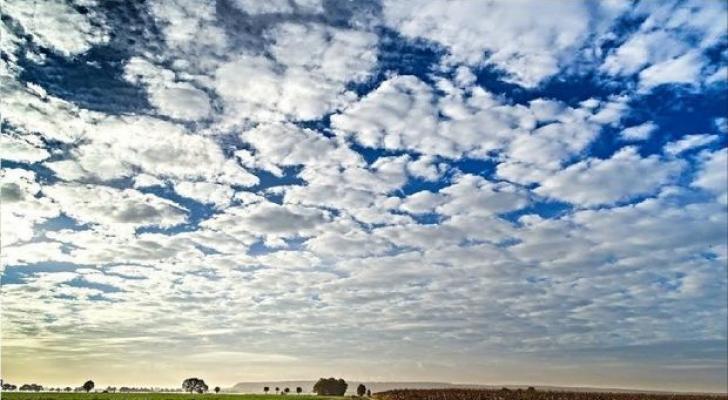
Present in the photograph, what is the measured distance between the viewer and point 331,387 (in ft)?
389

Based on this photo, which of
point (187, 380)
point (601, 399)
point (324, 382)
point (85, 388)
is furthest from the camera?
point (187, 380)

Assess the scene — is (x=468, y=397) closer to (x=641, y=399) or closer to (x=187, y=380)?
(x=641, y=399)

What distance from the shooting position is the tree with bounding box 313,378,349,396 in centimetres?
11750

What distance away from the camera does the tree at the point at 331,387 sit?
11750 centimetres

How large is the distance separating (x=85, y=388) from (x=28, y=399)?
12180cm

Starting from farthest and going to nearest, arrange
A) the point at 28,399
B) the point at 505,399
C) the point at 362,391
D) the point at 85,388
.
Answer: the point at 85,388, the point at 362,391, the point at 505,399, the point at 28,399

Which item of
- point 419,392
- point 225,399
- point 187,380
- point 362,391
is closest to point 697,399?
point 419,392

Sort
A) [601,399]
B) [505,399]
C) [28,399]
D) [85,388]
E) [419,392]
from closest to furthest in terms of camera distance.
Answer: [28,399] < [505,399] < [601,399] < [419,392] < [85,388]

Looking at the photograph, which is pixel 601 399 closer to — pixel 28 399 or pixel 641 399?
pixel 641 399

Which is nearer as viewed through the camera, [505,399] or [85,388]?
[505,399]

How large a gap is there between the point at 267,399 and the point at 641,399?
52945mm

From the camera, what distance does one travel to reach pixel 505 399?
73562mm

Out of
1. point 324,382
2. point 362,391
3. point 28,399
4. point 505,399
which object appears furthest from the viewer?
point 324,382

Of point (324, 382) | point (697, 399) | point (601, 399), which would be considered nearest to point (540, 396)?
point (601, 399)
